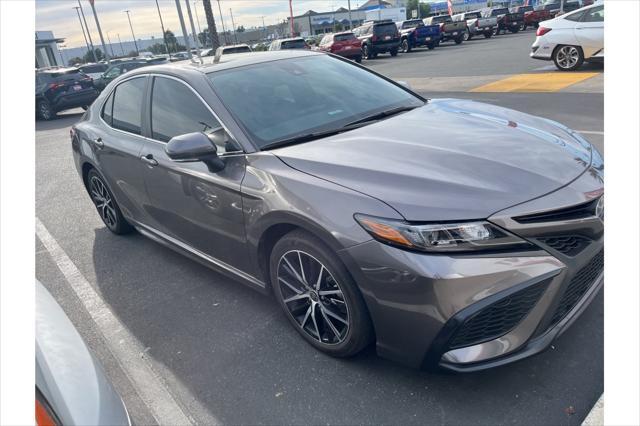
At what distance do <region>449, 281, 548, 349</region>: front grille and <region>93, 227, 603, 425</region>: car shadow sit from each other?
41cm

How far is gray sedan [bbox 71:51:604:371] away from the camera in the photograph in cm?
217

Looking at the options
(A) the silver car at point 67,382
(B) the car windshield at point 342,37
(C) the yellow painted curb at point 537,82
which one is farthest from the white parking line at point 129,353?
(B) the car windshield at point 342,37

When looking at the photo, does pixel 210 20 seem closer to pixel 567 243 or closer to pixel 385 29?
pixel 385 29

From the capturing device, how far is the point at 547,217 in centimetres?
223

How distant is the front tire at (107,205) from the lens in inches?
191

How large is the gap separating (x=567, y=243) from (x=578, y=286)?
24 cm

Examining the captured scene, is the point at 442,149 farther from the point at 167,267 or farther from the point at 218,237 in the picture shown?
the point at 167,267

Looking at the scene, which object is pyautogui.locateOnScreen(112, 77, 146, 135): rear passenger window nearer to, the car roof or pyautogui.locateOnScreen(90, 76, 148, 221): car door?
pyautogui.locateOnScreen(90, 76, 148, 221): car door

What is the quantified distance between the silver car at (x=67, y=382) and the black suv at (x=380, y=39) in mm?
27567

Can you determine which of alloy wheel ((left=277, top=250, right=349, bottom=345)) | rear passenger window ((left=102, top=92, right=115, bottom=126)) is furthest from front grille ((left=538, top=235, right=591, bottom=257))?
rear passenger window ((left=102, top=92, right=115, bottom=126))

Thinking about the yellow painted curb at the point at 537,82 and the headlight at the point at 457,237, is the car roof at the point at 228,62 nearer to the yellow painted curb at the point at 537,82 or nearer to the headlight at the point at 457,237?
the headlight at the point at 457,237

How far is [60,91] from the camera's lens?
1702 cm

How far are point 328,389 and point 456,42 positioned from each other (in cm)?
3227

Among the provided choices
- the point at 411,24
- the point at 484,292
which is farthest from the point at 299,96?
the point at 411,24
